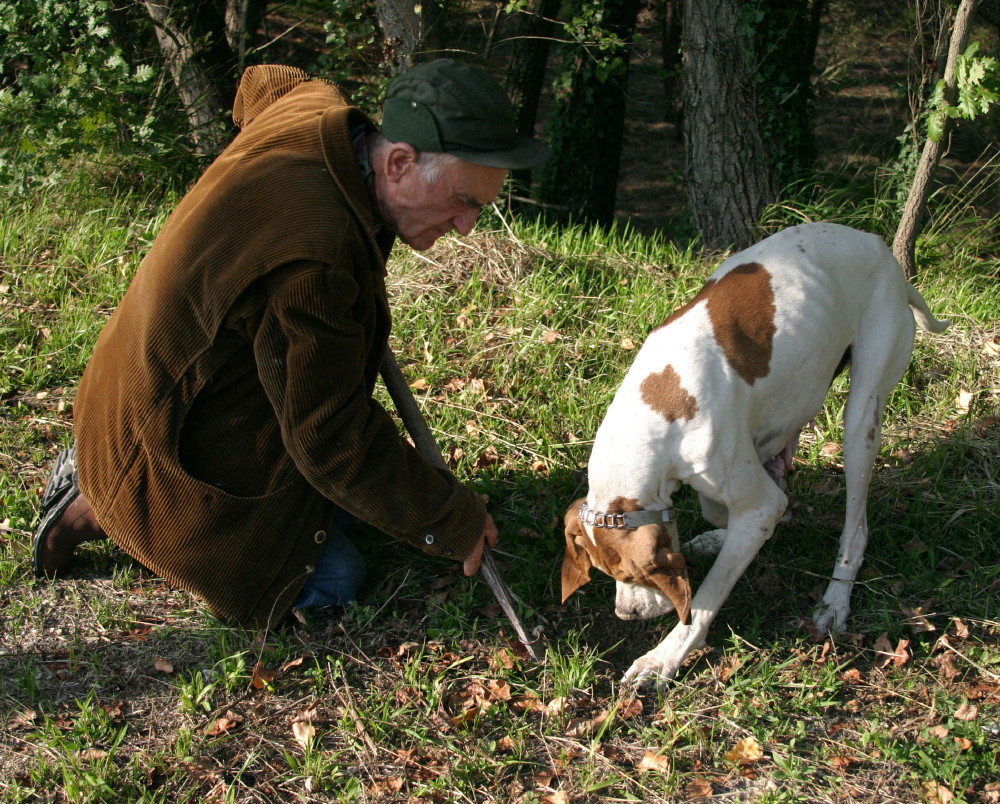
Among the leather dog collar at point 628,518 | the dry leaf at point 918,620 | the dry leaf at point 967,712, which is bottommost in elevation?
the dry leaf at point 967,712

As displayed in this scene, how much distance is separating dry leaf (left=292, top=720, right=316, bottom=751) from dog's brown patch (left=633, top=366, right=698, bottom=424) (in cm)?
152

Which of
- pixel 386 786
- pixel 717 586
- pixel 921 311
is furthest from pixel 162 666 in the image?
pixel 921 311

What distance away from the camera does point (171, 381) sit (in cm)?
296

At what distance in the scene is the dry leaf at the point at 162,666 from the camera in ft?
10.9

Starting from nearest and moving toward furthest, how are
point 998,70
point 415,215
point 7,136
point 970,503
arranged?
1. point 415,215
2. point 970,503
3. point 998,70
4. point 7,136

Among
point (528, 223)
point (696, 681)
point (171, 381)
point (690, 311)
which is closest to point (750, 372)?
point (690, 311)

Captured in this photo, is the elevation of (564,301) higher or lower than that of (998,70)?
lower

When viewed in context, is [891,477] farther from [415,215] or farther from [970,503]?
[415,215]

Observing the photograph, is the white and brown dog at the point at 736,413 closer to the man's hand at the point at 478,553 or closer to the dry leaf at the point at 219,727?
the man's hand at the point at 478,553

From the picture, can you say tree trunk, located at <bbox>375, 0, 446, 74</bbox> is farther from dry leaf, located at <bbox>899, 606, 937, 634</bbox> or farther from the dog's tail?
dry leaf, located at <bbox>899, 606, 937, 634</bbox>

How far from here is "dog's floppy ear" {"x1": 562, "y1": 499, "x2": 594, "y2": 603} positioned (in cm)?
323

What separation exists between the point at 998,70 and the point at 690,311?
100 inches

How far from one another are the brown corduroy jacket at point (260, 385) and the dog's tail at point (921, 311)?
1.97m

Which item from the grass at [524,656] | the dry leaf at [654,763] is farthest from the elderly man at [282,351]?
the dry leaf at [654,763]
